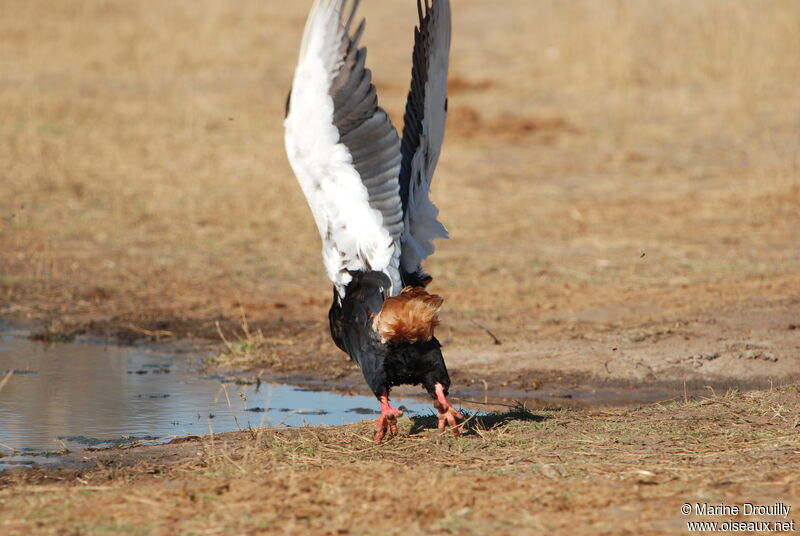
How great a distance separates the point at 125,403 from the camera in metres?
6.20

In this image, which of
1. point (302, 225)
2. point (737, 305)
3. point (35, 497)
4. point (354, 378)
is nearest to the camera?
point (35, 497)

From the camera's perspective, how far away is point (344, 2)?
4.64 metres

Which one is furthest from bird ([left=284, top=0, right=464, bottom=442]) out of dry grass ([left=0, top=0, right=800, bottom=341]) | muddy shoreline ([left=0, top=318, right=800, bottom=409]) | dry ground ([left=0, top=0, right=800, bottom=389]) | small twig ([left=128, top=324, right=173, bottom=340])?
small twig ([left=128, top=324, right=173, bottom=340])

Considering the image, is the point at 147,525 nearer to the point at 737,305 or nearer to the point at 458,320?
the point at 458,320

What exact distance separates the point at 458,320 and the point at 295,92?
12.2ft

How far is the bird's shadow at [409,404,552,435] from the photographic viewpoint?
5121 mm

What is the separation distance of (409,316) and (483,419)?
858 mm

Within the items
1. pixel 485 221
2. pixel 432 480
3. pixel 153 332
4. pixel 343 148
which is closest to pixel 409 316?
pixel 343 148

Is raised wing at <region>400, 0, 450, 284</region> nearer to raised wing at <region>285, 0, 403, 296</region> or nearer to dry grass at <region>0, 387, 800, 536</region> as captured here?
raised wing at <region>285, 0, 403, 296</region>

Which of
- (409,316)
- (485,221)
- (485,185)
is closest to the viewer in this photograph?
(409,316)

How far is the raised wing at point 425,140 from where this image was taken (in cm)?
518

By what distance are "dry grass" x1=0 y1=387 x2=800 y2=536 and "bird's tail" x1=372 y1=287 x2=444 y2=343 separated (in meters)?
0.47

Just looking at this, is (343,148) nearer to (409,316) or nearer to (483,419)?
(409,316)

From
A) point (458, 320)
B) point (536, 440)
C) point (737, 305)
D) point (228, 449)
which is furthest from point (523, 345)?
point (228, 449)
